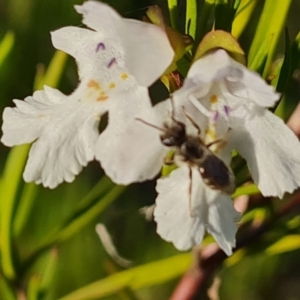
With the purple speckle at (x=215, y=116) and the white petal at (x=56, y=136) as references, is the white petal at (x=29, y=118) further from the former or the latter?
the purple speckle at (x=215, y=116)

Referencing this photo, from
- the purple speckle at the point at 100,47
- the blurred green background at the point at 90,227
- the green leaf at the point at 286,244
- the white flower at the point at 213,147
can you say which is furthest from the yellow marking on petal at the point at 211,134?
the blurred green background at the point at 90,227

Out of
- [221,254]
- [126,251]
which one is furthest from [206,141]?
[126,251]

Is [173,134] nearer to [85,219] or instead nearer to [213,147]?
[213,147]

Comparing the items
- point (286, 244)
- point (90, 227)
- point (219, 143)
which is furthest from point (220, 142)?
point (90, 227)

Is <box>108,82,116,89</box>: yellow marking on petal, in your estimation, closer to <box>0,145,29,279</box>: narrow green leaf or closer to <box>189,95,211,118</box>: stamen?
<box>189,95,211,118</box>: stamen

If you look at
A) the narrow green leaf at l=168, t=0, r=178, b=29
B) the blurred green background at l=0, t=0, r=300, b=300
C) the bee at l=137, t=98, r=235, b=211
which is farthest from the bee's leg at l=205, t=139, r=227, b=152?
the blurred green background at l=0, t=0, r=300, b=300
